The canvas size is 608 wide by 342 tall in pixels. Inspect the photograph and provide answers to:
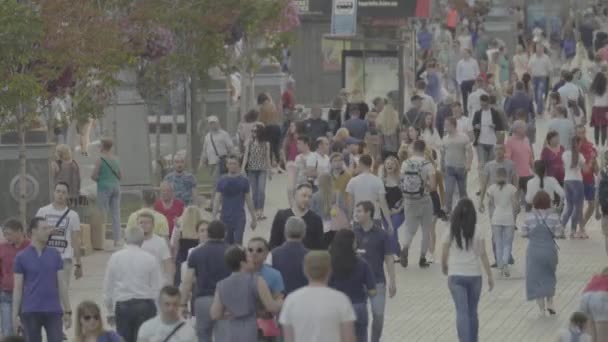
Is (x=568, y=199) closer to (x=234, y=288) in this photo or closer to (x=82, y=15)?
(x=82, y=15)

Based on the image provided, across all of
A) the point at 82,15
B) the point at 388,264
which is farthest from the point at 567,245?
the point at 388,264

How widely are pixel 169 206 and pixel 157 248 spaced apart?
3.33m

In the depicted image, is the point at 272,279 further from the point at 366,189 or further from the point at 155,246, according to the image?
the point at 366,189

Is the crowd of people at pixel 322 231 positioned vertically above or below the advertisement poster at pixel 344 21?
below

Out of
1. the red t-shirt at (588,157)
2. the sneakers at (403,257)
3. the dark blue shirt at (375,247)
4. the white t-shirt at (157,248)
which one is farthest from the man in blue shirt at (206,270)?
the red t-shirt at (588,157)

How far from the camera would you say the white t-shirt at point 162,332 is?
608 inches

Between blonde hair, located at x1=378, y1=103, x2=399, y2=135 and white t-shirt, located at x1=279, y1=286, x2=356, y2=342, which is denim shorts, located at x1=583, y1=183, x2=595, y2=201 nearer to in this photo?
blonde hair, located at x1=378, y1=103, x2=399, y2=135

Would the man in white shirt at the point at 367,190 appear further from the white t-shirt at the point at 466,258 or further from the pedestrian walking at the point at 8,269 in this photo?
the pedestrian walking at the point at 8,269

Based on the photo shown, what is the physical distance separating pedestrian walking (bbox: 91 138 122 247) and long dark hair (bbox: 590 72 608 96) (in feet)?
42.5

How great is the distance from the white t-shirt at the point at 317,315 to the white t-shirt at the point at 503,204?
9.60 m

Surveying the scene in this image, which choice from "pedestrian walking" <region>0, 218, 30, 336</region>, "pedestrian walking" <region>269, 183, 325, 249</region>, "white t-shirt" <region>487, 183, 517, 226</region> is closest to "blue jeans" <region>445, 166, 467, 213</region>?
"white t-shirt" <region>487, 183, 517, 226</region>

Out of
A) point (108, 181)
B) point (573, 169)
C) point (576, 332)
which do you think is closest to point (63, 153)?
point (108, 181)

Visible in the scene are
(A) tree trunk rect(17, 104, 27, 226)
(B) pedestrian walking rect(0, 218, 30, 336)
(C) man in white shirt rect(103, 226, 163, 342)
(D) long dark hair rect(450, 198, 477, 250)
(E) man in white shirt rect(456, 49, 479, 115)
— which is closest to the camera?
(C) man in white shirt rect(103, 226, 163, 342)

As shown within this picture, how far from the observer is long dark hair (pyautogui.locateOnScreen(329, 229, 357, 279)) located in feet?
57.4
